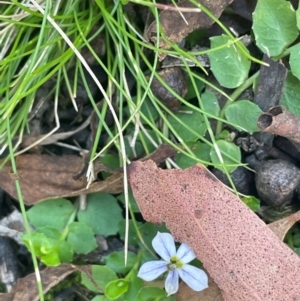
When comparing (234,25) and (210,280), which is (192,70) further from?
(210,280)

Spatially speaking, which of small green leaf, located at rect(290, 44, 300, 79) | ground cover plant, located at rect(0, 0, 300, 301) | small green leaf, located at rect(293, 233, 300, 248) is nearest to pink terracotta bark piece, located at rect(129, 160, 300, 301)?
ground cover plant, located at rect(0, 0, 300, 301)

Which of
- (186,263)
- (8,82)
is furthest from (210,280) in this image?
(8,82)

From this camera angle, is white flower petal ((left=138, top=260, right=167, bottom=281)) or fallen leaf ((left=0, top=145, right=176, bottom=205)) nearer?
white flower petal ((left=138, top=260, right=167, bottom=281))

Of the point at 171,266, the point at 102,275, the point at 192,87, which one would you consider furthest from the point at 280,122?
the point at 102,275

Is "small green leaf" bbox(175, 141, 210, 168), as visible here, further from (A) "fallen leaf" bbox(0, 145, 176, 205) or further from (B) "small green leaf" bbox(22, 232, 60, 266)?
(B) "small green leaf" bbox(22, 232, 60, 266)

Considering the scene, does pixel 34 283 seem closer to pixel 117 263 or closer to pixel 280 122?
pixel 117 263

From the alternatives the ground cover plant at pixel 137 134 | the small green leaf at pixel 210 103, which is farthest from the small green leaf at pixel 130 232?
the small green leaf at pixel 210 103

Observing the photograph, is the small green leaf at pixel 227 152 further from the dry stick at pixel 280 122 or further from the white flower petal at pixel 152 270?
the white flower petal at pixel 152 270
